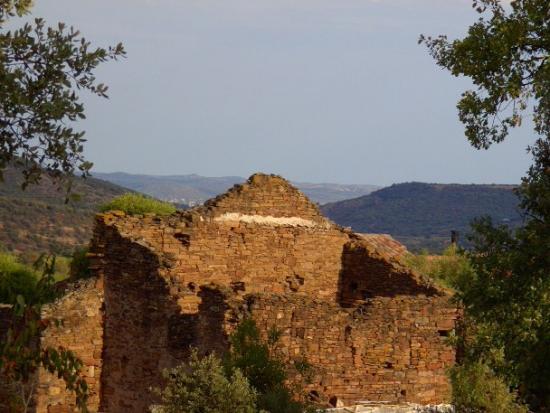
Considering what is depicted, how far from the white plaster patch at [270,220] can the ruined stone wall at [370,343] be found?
370 cm

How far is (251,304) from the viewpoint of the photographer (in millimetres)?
17000

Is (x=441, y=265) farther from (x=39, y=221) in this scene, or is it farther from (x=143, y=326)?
(x=39, y=221)

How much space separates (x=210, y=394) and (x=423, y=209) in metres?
103

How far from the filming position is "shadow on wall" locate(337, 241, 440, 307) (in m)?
21.0

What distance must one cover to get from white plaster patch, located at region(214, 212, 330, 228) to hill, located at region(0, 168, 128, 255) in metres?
27.7

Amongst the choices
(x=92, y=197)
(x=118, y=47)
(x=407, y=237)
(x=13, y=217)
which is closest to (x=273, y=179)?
(x=118, y=47)

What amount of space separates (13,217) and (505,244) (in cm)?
4426

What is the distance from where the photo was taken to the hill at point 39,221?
52.0 metres

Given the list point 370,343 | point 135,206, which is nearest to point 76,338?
point 370,343

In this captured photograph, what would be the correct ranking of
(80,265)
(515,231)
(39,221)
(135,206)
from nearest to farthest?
(515,231), (80,265), (135,206), (39,221)

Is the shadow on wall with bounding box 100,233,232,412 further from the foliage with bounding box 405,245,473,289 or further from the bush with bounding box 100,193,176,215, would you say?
the foliage with bounding box 405,245,473,289

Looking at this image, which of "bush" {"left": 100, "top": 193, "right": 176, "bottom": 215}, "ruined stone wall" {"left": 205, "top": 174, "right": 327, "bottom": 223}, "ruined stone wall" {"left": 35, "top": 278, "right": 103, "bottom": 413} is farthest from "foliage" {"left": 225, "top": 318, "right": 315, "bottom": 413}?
"bush" {"left": 100, "top": 193, "right": 176, "bottom": 215}

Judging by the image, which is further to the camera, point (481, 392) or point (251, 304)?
point (251, 304)

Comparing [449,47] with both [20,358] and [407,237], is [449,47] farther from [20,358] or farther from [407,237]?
[407,237]
